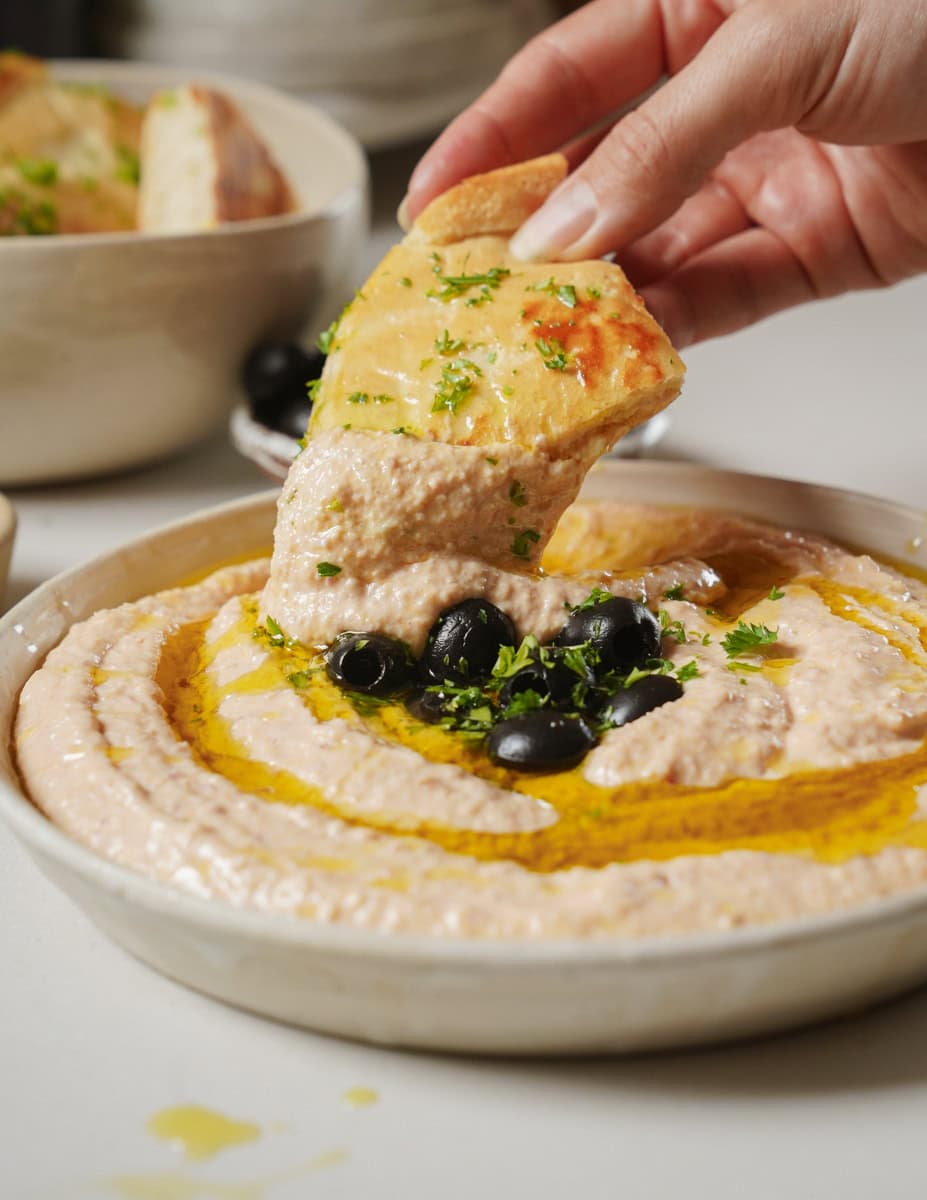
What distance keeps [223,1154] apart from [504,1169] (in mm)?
407

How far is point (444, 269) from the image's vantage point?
333 centimetres

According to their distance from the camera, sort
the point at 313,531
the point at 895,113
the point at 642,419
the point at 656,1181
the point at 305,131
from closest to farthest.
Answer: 1. the point at 656,1181
2. the point at 313,531
3. the point at 642,419
4. the point at 895,113
5. the point at 305,131

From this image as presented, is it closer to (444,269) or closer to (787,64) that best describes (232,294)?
(444,269)

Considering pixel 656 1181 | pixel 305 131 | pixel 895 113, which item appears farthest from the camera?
pixel 305 131

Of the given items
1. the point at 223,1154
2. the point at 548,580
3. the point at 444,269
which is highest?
A: the point at 444,269

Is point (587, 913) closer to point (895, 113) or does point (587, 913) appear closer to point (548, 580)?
point (548, 580)

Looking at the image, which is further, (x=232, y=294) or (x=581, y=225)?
(x=232, y=294)

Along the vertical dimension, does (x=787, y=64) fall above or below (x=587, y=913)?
above

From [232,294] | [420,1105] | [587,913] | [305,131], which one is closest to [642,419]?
[587,913]

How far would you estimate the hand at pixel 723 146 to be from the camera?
3242 mm

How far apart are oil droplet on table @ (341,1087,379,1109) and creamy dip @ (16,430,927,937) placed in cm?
29

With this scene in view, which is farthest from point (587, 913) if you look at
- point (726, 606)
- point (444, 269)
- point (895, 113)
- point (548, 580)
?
point (895, 113)

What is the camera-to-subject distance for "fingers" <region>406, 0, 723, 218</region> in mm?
4062

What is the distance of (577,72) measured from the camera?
418 centimetres
